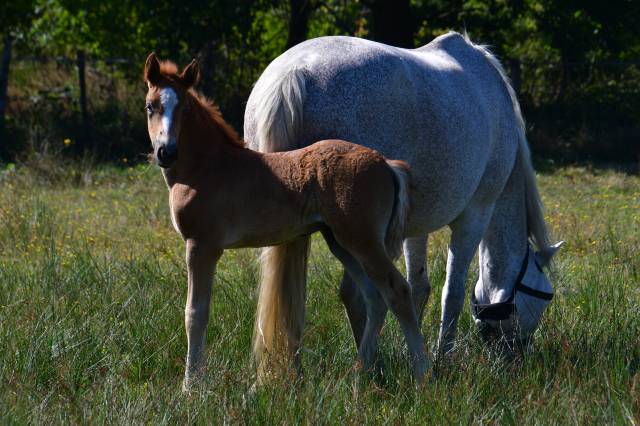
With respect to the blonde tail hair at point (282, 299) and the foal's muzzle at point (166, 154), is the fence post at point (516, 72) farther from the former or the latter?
the foal's muzzle at point (166, 154)

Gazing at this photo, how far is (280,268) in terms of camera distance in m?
4.20

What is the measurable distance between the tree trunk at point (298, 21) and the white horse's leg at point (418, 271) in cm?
998

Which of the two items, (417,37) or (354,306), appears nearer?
(354,306)

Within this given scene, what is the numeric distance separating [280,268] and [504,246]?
65.6 inches

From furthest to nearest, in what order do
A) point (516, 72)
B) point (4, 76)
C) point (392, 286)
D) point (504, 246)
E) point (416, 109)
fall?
1. point (516, 72)
2. point (4, 76)
3. point (504, 246)
4. point (416, 109)
5. point (392, 286)

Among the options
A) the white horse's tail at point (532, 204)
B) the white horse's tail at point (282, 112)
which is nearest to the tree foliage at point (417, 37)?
the white horse's tail at point (532, 204)

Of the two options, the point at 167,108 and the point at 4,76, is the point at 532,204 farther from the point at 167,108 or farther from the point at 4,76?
the point at 4,76

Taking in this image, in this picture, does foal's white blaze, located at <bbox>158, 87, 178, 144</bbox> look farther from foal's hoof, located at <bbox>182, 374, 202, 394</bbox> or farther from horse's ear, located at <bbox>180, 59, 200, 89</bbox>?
foal's hoof, located at <bbox>182, 374, 202, 394</bbox>

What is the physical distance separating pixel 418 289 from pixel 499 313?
506mm

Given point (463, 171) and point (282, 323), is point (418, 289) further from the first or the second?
point (282, 323)

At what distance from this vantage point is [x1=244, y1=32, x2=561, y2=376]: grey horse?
13.5 feet

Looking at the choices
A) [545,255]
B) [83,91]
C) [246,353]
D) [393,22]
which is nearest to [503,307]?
[545,255]

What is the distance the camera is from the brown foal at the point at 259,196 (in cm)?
374

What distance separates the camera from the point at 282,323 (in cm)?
415
